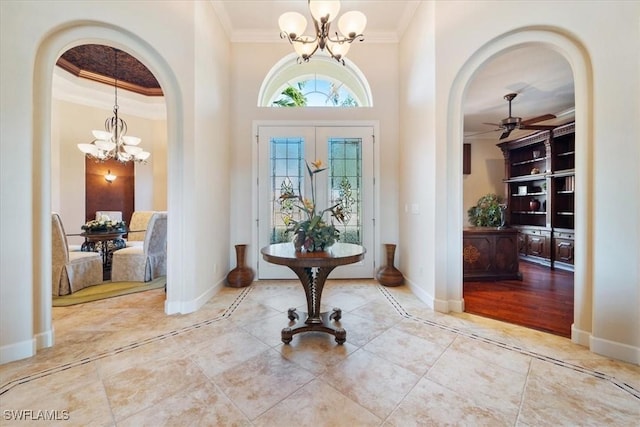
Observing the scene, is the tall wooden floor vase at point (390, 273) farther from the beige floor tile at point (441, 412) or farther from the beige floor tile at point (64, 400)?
the beige floor tile at point (64, 400)

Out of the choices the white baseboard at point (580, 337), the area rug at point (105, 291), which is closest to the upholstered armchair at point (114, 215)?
the area rug at point (105, 291)

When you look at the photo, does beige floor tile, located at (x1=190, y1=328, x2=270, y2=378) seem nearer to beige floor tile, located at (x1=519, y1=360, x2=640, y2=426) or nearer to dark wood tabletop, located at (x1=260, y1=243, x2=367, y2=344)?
dark wood tabletop, located at (x1=260, y1=243, x2=367, y2=344)

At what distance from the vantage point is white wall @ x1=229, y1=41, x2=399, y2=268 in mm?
4203

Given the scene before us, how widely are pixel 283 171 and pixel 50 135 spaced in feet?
8.65

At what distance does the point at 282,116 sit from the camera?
13.9 feet

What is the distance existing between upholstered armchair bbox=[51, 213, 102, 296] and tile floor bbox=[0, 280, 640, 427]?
1.10 metres

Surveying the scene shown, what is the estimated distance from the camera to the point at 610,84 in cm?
215

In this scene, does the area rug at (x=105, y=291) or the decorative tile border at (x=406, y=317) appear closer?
the decorative tile border at (x=406, y=317)

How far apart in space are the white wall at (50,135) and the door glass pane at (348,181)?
174 cm

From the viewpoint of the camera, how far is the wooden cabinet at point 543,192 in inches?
213

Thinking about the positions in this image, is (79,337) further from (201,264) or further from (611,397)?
(611,397)

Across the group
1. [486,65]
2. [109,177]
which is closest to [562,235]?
[486,65]

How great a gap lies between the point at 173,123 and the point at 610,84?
4036 mm

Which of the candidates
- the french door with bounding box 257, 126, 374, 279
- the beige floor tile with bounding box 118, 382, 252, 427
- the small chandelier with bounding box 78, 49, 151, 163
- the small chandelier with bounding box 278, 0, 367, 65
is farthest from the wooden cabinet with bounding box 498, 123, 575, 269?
the small chandelier with bounding box 78, 49, 151, 163
